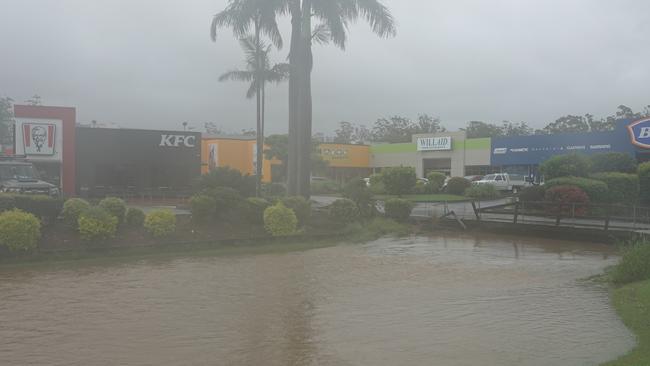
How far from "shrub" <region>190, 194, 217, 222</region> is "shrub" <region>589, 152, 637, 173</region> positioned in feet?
66.8

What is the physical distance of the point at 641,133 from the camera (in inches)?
1603

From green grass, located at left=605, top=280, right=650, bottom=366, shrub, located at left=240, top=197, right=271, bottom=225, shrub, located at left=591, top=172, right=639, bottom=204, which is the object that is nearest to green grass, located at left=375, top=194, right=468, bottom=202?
shrub, located at left=591, top=172, right=639, bottom=204

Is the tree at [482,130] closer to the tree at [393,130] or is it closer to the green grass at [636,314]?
the tree at [393,130]

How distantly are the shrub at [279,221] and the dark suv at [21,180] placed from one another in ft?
26.8

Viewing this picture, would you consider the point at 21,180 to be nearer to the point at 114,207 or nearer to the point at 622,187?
the point at 114,207

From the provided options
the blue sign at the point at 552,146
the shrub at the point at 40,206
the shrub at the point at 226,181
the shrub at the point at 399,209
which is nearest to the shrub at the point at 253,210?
the shrub at the point at 226,181

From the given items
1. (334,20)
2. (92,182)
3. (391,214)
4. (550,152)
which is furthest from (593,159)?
(92,182)

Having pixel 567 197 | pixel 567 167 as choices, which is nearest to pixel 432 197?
pixel 567 167

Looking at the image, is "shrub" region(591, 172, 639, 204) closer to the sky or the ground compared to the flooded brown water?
closer to the sky

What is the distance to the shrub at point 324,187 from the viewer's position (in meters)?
48.5

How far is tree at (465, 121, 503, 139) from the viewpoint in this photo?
82.8 meters

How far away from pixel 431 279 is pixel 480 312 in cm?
338

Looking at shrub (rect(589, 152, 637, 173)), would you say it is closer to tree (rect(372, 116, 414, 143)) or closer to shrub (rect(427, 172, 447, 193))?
shrub (rect(427, 172, 447, 193))

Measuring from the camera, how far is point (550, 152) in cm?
4919
